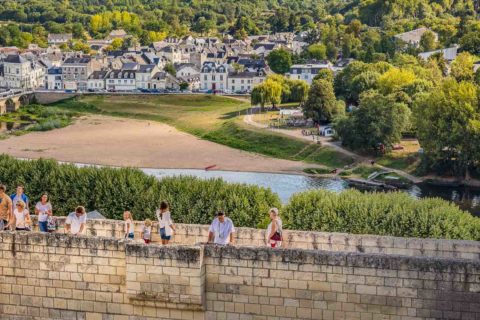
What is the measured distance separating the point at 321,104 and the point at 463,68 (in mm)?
17198

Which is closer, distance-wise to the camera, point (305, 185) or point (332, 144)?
point (305, 185)

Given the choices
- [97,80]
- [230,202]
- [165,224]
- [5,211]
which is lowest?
[97,80]

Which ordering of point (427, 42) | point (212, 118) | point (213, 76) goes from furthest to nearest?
1. point (427, 42)
2. point (213, 76)
3. point (212, 118)

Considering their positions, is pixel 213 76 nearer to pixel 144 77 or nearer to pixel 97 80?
pixel 144 77

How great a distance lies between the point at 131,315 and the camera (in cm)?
1382

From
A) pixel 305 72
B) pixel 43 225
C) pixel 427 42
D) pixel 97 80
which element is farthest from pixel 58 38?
pixel 43 225

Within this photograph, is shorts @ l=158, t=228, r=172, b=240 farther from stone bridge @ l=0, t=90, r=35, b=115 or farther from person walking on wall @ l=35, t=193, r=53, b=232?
stone bridge @ l=0, t=90, r=35, b=115

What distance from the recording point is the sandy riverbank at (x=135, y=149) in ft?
221

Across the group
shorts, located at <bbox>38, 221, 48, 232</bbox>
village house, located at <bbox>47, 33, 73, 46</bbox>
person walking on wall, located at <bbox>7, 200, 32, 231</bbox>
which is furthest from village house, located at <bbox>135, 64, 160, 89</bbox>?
person walking on wall, located at <bbox>7, 200, 32, 231</bbox>

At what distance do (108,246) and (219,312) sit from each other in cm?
207

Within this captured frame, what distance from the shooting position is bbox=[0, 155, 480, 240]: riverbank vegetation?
28625mm

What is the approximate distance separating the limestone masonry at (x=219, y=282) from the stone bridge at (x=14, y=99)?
90.3 m

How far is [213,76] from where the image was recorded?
379ft

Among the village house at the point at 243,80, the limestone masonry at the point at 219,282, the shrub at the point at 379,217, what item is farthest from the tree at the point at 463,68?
the limestone masonry at the point at 219,282
